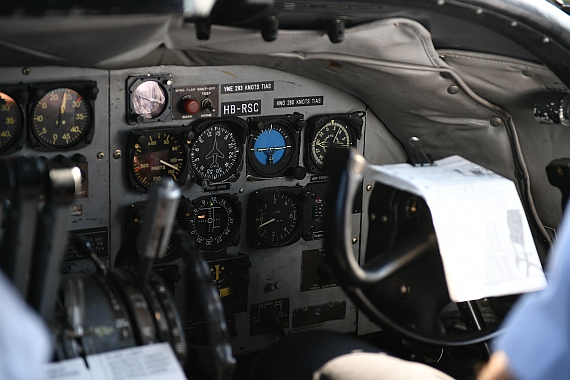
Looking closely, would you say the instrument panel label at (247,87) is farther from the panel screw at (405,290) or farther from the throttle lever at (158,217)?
the throttle lever at (158,217)

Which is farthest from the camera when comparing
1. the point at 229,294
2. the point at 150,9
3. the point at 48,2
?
the point at 229,294

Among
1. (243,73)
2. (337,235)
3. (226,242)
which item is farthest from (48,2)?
(226,242)

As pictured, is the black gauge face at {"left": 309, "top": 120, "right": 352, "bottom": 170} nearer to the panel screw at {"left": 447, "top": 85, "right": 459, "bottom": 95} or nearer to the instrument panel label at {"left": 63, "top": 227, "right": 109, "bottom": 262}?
the panel screw at {"left": 447, "top": 85, "right": 459, "bottom": 95}

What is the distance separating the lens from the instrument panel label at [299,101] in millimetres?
3066

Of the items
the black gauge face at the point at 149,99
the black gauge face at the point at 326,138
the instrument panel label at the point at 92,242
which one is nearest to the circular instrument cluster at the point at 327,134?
the black gauge face at the point at 326,138

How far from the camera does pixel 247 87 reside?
298cm

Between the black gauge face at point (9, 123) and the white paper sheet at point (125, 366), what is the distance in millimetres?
1022

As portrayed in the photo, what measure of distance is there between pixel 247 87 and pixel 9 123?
84 centimetres

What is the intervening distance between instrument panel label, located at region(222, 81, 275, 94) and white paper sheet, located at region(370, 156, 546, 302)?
0.93m

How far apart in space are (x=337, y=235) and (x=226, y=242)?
3.90 feet

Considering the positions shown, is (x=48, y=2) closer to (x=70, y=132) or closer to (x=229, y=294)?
(x=70, y=132)

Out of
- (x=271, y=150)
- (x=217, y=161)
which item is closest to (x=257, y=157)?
(x=271, y=150)

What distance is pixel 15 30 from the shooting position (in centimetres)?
177

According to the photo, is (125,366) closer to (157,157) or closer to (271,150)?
(157,157)
